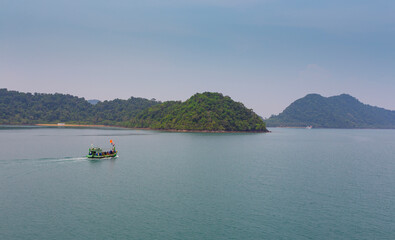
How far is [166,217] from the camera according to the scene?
107 ft

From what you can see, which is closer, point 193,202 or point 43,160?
point 193,202

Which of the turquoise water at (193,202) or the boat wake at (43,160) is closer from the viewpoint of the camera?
the turquoise water at (193,202)

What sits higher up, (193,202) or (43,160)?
(43,160)

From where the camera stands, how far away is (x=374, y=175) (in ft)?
190

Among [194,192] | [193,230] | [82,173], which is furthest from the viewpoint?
[82,173]

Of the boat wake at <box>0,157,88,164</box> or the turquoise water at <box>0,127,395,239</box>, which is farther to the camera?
the boat wake at <box>0,157,88,164</box>

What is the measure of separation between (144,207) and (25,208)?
48.0ft

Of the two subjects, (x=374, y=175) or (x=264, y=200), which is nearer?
(x=264, y=200)

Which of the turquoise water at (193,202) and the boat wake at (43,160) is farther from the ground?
the boat wake at (43,160)

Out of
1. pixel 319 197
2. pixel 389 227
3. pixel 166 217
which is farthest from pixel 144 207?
pixel 389 227

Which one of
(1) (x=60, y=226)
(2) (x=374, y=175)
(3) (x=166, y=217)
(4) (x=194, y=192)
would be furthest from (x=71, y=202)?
(2) (x=374, y=175)

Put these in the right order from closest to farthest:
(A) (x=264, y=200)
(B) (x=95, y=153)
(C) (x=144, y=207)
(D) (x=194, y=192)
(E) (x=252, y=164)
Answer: (C) (x=144, y=207) → (A) (x=264, y=200) → (D) (x=194, y=192) → (E) (x=252, y=164) → (B) (x=95, y=153)

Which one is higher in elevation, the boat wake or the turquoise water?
Result: the boat wake

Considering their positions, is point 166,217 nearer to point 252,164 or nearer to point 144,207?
point 144,207
